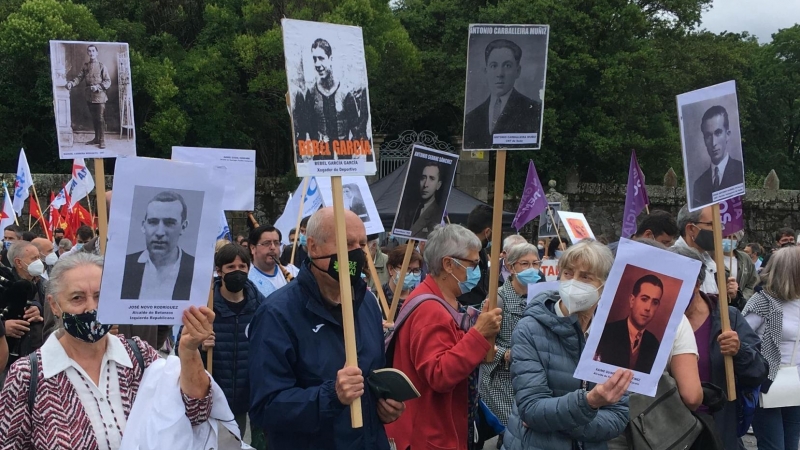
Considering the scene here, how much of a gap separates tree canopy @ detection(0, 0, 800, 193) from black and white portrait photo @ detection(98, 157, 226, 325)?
23.5 metres

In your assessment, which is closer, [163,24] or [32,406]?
[32,406]

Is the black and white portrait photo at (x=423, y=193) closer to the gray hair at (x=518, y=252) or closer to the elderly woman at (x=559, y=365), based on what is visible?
the gray hair at (x=518, y=252)

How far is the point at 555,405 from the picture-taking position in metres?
3.87

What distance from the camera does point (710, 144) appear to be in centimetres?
567

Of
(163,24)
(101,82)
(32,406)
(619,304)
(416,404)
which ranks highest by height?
(163,24)

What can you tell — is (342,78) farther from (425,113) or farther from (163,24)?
(163,24)

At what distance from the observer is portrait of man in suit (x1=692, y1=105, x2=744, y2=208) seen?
18.5ft

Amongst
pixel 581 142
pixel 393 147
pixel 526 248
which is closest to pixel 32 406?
pixel 526 248

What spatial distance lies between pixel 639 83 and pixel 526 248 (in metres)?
23.7

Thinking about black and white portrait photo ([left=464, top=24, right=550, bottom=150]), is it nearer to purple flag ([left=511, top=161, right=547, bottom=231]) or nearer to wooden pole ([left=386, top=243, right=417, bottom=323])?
wooden pole ([left=386, top=243, right=417, bottom=323])

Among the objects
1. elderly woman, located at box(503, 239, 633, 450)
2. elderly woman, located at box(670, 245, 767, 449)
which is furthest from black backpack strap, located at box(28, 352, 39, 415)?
elderly woman, located at box(670, 245, 767, 449)

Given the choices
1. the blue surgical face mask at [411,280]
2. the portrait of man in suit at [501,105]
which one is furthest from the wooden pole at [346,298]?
the blue surgical face mask at [411,280]

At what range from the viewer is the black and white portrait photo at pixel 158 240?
3.32 m

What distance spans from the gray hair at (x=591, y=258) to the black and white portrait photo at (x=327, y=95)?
95cm
